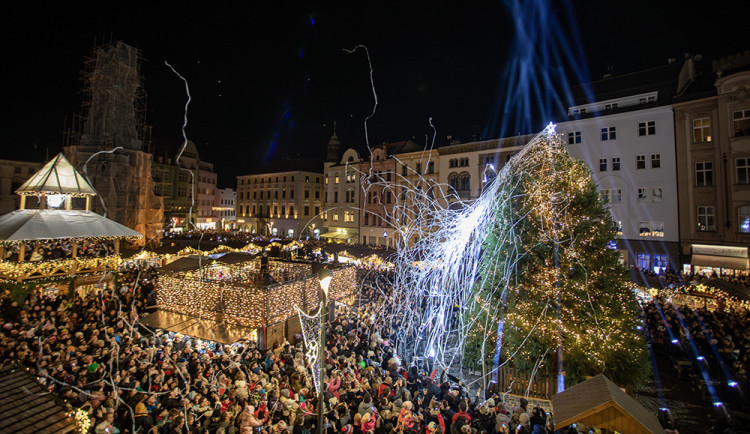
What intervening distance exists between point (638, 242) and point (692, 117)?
29.3ft

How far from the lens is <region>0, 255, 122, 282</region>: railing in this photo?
11438 millimetres

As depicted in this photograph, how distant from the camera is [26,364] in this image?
8.16 metres

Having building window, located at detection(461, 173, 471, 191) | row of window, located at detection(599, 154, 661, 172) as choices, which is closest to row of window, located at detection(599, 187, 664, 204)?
row of window, located at detection(599, 154, 661, 172)

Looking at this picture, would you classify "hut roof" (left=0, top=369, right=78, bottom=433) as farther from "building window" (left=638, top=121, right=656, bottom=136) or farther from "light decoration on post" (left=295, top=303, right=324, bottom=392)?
"building window" (left=638, top=121, right=656, bottom=136)

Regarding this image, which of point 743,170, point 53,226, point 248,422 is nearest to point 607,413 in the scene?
point 248,422

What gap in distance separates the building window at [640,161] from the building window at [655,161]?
45cm

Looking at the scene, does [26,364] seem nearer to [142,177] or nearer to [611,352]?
[611,352]

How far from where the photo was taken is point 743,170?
1966cm

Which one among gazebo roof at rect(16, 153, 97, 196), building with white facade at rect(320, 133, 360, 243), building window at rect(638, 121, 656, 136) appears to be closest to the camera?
gazebo roof at rect(16, 153, 97, 196)

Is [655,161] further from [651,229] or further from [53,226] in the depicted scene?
[53,226]

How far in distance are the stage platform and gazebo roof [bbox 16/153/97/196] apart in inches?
268

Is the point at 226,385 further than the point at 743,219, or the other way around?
the point at 743,219

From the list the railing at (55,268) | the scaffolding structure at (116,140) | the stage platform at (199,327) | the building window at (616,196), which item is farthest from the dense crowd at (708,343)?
the scaffolding structure at (116,140)

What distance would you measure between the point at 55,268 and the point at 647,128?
35.1 meters
